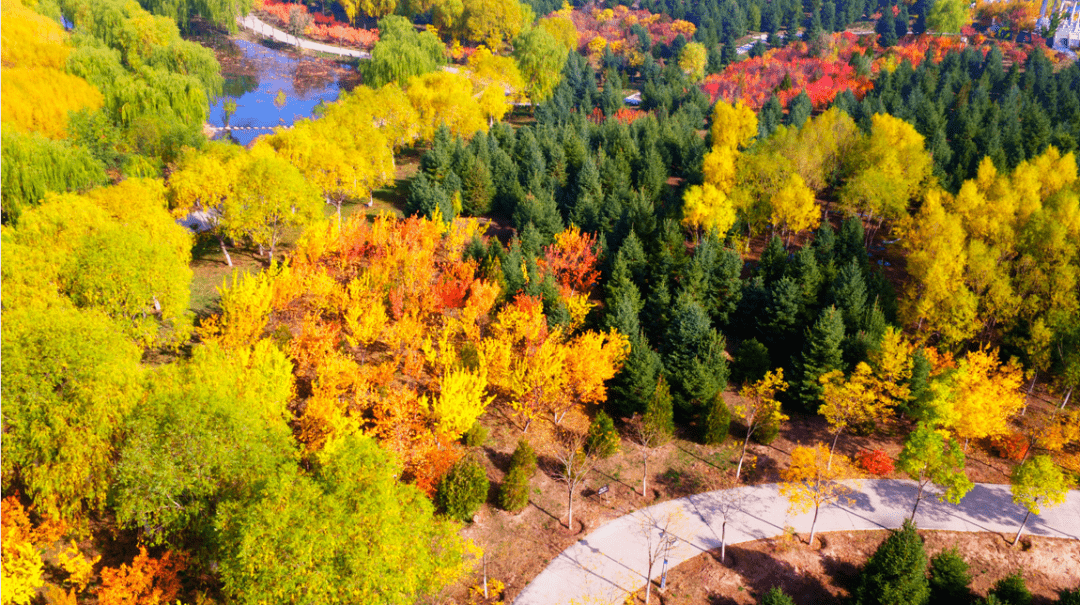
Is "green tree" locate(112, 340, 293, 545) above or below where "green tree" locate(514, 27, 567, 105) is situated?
below

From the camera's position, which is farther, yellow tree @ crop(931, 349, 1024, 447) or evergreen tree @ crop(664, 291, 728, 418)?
evergreen tree @ crop(664, 291, 728, 418)

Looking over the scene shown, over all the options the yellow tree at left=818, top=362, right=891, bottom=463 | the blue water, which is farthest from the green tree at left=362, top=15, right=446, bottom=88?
the yellow tree at left=818, top=362, right=891, bottom=463

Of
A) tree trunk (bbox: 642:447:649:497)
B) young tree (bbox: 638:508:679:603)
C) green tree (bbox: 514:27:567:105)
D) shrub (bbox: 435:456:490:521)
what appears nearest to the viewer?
young tree (bbox: 638:508:679:603)

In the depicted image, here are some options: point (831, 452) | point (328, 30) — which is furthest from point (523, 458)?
point (328, 30)

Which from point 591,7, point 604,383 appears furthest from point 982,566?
point 591,7

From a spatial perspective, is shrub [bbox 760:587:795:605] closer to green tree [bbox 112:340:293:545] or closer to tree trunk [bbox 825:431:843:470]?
tree trunk [bbox 825:431:843:470]

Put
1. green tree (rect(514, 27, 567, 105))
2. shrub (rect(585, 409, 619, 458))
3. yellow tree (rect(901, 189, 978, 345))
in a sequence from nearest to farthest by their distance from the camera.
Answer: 1. shrub (rect(585, 409, 619, 458))
2. yellow tree (rect(901, 189, 978, 345))
3. green tree (rect(514, 27, 567, 105))

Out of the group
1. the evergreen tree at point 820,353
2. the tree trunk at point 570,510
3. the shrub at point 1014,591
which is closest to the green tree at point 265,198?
the tree trunk at point 570,510
